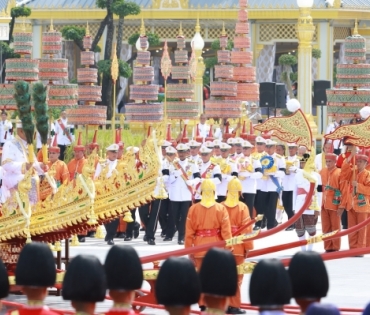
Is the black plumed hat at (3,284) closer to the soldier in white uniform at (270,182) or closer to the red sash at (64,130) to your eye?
the soldier in white uniform at (270,182)

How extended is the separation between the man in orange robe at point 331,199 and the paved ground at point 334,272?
359 mm

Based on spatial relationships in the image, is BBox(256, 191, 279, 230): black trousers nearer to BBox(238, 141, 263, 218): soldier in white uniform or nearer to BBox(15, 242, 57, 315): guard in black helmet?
BBox(238, 141, 263, 218): soldier in white uniform

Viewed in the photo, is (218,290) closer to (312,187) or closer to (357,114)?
(312,187)

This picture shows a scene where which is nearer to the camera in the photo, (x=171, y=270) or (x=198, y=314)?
(x=171, y=270)

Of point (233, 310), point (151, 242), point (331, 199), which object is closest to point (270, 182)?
point (151, 242)

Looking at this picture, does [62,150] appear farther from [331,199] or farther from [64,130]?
[331,199]

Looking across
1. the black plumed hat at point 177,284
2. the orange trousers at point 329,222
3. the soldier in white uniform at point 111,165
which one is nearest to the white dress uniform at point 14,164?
the soldier in white uniform at point 111,165

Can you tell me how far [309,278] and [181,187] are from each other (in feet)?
37.5

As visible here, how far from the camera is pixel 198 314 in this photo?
38.3 ft

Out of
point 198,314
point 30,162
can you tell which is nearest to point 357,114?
point 30,162

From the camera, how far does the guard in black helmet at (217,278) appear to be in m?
8.73

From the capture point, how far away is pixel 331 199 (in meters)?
19.1

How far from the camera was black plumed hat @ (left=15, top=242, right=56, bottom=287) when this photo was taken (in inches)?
356

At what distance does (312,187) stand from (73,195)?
2.59 meters
